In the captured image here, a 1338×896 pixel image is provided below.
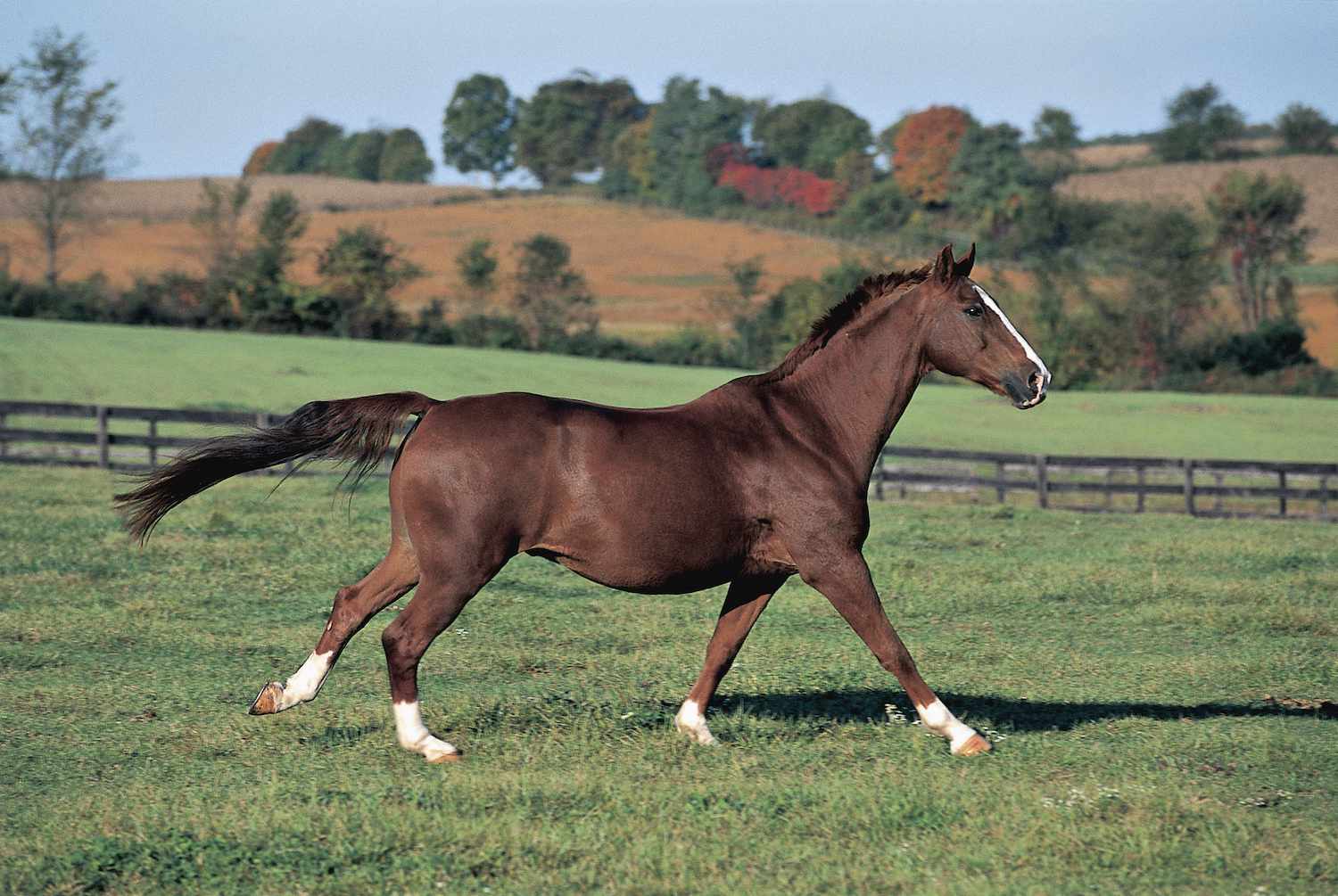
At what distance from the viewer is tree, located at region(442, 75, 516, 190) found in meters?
140

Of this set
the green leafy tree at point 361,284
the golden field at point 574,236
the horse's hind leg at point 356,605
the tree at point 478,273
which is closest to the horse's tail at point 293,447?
the horse's hind leg at point 356,605

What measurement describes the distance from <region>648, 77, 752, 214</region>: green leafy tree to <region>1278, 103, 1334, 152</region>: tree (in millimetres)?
47783

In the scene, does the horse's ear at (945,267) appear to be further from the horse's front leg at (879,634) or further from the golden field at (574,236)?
the golden field at (574,236)

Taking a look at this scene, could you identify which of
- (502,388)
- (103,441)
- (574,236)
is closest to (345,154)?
(574,236)

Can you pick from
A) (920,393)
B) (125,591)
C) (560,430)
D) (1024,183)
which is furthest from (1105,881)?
(1024,183)

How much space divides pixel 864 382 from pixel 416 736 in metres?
2.83

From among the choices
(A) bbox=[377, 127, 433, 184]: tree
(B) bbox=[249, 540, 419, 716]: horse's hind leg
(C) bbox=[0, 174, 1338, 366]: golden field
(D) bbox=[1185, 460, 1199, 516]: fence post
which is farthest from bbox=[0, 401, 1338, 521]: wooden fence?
(A) bbox=[377, 127, 433, 184]: tree

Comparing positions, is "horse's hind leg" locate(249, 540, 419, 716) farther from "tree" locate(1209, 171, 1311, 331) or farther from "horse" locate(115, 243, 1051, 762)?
"tree" locate(1209, 171, 1311, 331)

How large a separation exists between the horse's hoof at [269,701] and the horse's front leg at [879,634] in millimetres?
2680

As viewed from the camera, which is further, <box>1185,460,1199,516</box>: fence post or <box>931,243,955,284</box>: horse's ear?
<box>1185,460,1199,516</box>: fence post

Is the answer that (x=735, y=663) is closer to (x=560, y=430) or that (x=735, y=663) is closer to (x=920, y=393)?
(x=560, y=430)

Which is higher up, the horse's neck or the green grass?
the horse's neck

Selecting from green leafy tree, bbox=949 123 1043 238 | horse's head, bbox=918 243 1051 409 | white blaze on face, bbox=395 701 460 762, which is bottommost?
white blaze on face, bbox=395 701 460 762

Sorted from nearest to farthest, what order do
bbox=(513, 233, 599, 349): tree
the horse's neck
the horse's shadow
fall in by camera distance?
the horse's neck, the horse's shadow, bbox=(513, 233, 599, 349): tree
